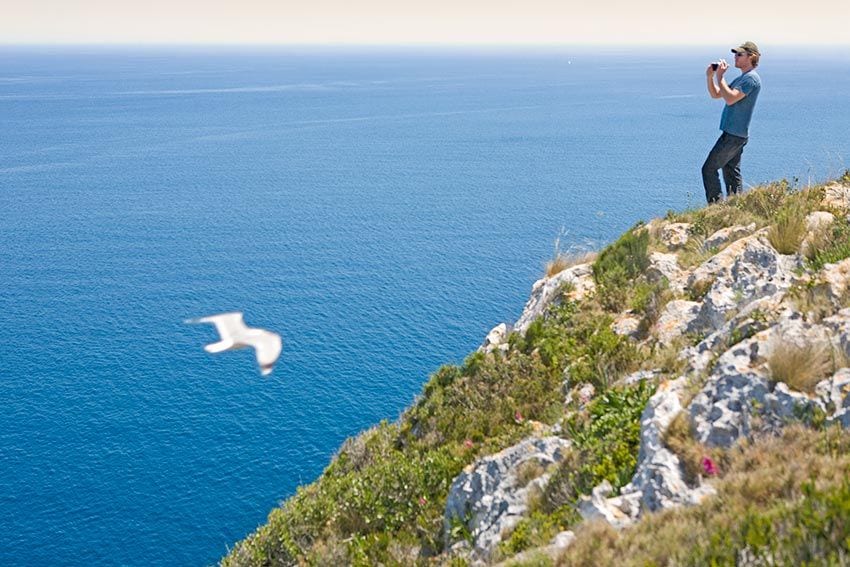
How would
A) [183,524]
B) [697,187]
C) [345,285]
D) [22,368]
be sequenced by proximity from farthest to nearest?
1. [697,187]
2. [345,285]
3. [22,368]
4. [183,524]

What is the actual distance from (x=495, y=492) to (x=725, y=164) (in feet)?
33.3

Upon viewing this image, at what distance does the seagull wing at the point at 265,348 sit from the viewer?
16.3 m

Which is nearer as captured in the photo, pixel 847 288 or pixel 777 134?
pixel 847 288

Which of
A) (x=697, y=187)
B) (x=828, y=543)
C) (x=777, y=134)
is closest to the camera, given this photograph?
(x=828, y=543)

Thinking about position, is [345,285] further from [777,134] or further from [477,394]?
[777,134]

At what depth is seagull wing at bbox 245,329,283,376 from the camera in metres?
16.3

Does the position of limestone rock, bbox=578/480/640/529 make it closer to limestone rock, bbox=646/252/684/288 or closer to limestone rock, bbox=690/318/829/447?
limestone rock, bbox=690/318/829/447

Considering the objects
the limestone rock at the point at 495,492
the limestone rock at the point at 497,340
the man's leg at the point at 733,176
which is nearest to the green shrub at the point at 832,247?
the man's leg at the point at 733,176

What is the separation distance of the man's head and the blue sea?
3.12 meters

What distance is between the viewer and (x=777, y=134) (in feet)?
391

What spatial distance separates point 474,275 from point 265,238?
83.8 feet

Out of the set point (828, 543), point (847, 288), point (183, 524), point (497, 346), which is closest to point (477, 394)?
point (497, 346)

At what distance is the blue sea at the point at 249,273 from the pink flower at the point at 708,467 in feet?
35.1

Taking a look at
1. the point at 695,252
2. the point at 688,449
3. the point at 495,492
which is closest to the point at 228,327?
the point at 495,492
